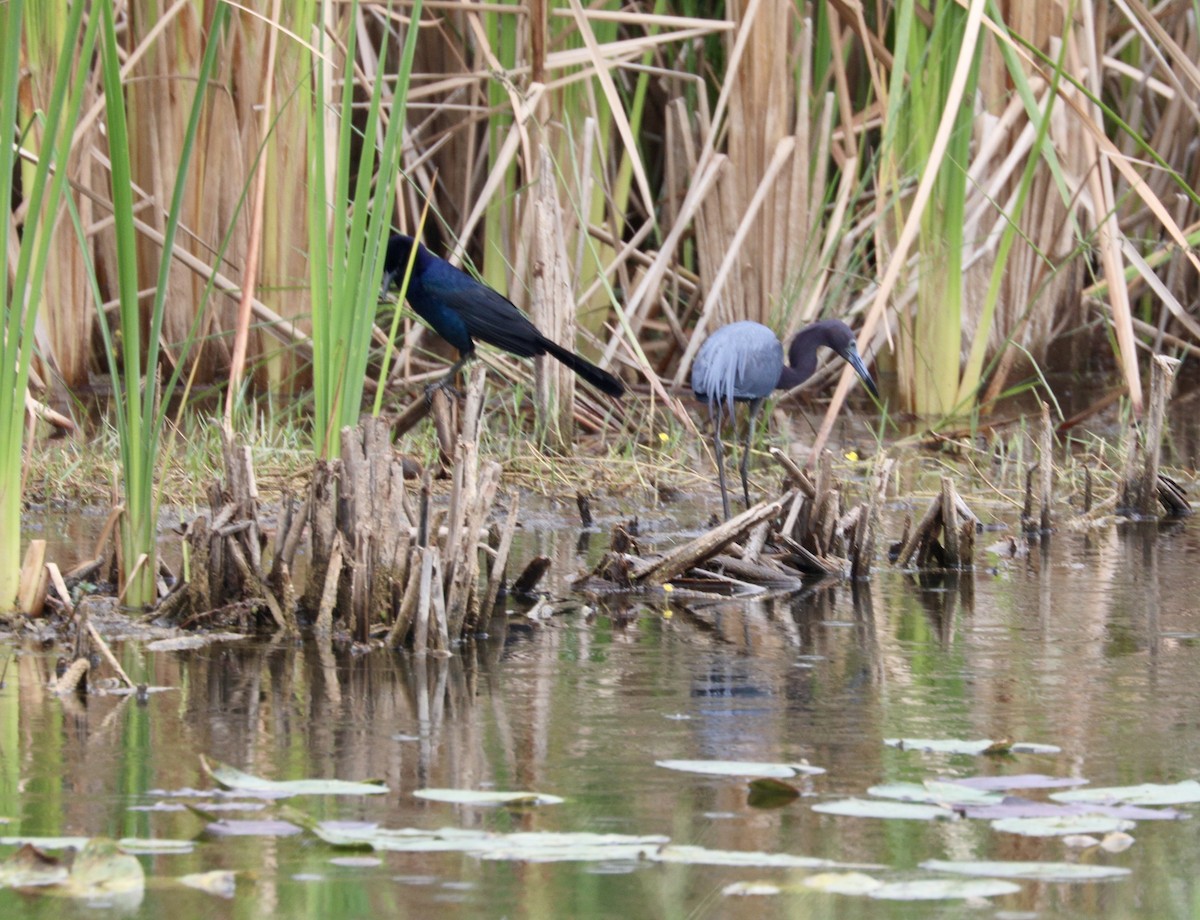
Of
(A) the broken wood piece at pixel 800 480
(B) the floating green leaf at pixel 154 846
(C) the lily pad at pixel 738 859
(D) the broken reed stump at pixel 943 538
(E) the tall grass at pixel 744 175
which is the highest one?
(E) the tall grass at pixel 744 175

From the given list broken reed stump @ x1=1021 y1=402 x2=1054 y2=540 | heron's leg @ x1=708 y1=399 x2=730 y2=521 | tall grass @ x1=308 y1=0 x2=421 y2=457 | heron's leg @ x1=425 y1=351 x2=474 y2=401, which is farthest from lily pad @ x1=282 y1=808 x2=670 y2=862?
heron's leg @ x1=425 y1=351 x2=474 y2=401

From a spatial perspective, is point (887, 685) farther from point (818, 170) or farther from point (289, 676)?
point (818, 170)

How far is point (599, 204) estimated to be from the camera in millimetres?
7828

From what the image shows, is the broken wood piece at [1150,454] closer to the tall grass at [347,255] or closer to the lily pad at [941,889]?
the tall grass at [347,255]

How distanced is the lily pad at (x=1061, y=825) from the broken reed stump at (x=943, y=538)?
2.34m

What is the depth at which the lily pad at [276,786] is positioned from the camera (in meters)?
2.64

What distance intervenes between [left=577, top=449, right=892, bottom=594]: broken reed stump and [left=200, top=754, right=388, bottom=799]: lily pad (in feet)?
6.31

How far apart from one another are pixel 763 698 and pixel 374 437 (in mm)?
1050

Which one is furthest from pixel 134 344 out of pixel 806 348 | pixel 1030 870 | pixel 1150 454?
pixel 806 348

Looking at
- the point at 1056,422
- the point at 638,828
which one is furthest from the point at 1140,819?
the point at 1056,422

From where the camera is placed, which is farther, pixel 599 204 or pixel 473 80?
pixel 599 204

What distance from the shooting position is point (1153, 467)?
5730 millimetres

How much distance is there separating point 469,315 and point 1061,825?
4217 millimetres

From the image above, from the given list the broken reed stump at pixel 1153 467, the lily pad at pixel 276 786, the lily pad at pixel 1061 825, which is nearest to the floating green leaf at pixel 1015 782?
the lily pad at pixel 1061 825
